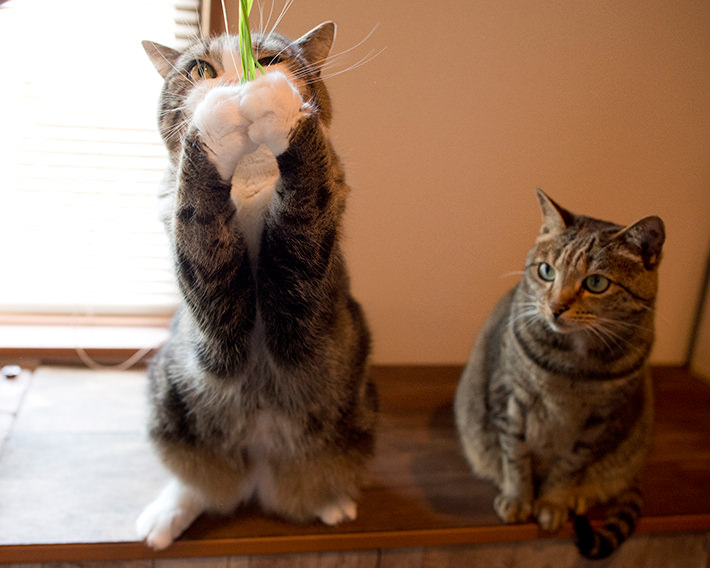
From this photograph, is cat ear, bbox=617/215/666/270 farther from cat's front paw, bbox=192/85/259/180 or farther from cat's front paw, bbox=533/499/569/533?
cat's front paw, bbox=192/85/259/180

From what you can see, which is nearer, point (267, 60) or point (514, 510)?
point (267, 60)

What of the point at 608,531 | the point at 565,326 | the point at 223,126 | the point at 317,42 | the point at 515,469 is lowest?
the point at 608,531

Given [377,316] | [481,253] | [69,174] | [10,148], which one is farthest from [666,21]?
[10,148]

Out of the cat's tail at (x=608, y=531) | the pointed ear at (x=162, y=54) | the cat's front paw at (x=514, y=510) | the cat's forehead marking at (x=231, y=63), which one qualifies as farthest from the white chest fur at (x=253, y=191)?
the cat's tail at (x=608, y=531)

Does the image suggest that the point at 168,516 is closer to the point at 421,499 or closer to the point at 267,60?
the point at 421,499

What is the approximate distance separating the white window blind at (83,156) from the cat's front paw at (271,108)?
0.77 metres

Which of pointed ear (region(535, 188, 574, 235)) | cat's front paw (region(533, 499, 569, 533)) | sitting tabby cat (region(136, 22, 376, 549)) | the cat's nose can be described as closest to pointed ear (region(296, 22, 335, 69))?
sitting tabby cat (region(136, 22, 376, 549))

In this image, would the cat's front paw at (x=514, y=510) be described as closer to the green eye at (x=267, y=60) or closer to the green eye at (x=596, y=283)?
the green eye at (x=596, y=283)

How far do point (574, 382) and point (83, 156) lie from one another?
1318 mm

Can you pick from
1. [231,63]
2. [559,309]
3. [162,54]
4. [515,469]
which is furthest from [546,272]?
[162,54]

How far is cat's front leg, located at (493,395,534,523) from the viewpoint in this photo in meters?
1.22

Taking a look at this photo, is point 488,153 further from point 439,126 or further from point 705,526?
point 705,526

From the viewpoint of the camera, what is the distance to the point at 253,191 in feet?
3.14

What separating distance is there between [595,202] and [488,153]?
1.11 ft
